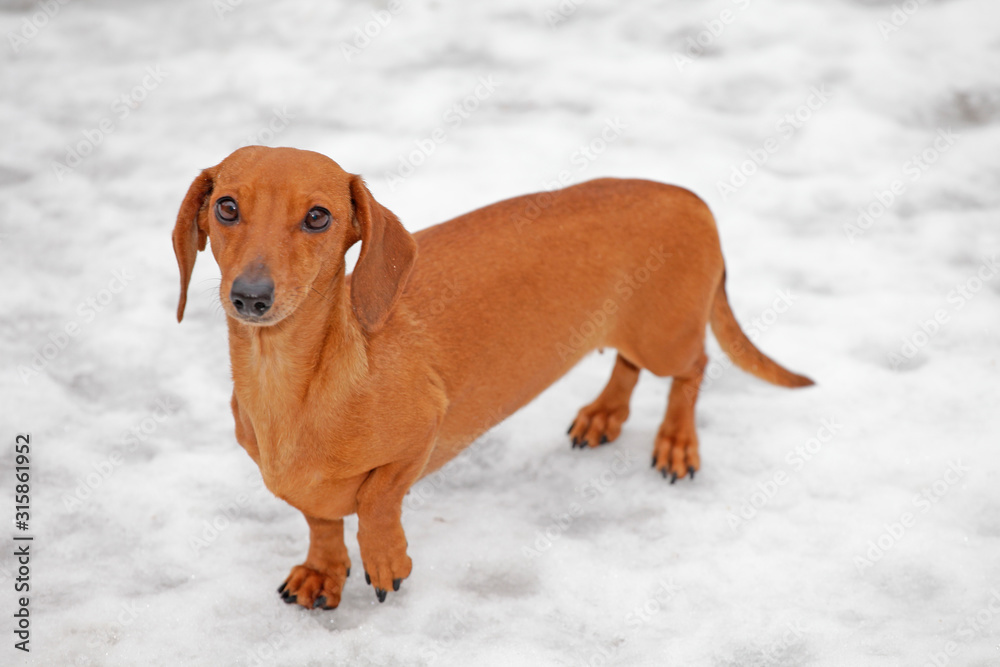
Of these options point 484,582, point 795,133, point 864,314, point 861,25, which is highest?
point 861,25

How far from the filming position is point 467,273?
10.6ft

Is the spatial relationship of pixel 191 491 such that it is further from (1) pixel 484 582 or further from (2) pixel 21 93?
(2) pixel 21 93

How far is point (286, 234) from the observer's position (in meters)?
2.53

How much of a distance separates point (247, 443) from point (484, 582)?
971 millimetres

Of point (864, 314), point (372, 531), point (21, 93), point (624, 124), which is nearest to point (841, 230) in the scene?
point (864, 314)
